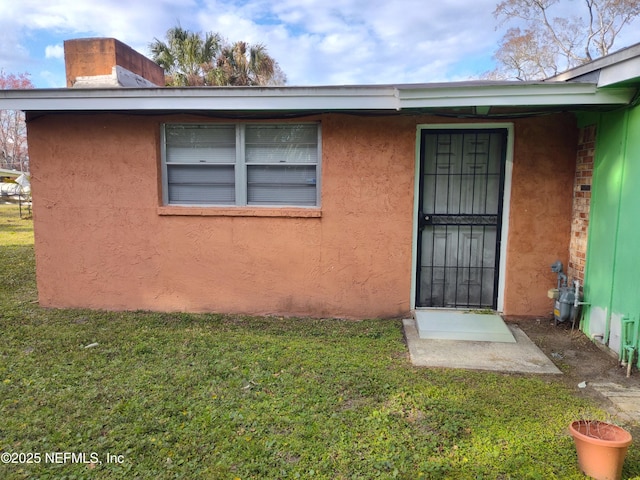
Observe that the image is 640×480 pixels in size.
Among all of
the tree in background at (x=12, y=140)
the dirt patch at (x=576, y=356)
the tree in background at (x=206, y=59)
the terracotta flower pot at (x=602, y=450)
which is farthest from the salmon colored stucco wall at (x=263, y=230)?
the tree in background at (x=12, y=140)

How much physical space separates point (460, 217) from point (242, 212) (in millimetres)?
2650

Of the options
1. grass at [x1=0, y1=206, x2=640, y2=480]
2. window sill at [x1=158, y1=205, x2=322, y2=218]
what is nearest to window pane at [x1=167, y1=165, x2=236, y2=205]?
window sill at [x1=158, y1=205, x2=322, y2=218]

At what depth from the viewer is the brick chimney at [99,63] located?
607 centimetres

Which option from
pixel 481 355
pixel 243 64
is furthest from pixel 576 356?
pixel 243 64

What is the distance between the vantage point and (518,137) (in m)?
4.82

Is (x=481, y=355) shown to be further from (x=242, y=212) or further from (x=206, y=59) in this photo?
(x=206, y=59)

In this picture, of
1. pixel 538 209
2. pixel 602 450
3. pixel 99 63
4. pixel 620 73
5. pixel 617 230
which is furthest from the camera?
pixel 99 63

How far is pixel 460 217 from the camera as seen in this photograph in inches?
203

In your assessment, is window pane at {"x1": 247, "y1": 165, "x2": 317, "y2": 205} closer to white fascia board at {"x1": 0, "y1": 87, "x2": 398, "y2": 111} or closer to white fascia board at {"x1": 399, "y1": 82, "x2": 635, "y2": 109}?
white fascia board at {"x1": 0, "y1": 87, "x2": 398, "y2": 111}

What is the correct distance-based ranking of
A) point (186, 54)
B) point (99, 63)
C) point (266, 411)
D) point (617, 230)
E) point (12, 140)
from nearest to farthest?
1. point (266, 411)
2. point (617, 230)
3. point (99, 63)
4. point (186, 54)
5. point (12, 140)

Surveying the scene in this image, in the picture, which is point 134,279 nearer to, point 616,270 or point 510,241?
point 510,241

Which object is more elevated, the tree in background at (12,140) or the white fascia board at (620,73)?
the tree in background at (12,140)

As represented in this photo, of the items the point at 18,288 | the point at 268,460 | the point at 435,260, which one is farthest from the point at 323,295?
the point at 18,288

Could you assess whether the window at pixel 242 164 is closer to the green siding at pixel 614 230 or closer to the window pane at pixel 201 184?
the window pane at pixel 201 184
